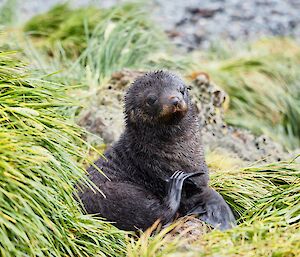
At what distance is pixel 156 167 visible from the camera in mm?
5832

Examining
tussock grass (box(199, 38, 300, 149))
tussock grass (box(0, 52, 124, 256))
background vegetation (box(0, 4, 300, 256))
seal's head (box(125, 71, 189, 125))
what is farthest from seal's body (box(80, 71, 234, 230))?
tussock grass (box(199, 38, 300, 149))

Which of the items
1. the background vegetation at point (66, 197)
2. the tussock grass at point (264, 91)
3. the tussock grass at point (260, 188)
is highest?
the background vegetation at point (66, 197)

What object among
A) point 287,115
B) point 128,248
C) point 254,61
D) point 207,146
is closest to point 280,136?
point 287,115

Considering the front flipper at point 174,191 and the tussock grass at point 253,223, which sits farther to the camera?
the front flipper at point 174,191

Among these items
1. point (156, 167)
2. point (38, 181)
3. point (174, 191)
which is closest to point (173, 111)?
point (156, 167)

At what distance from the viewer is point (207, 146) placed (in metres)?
8.02

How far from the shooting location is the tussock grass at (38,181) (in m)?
4.49

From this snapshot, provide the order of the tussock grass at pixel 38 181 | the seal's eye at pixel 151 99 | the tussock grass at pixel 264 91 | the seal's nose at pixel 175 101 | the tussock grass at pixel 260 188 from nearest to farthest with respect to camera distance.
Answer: the tussock grass at pixel 38 181, the tussock grass at pixel 260 188, the seal's nose at pixel 175 101, the seal's eye at pixel 151 99, the tussock grass at pixel 264 91

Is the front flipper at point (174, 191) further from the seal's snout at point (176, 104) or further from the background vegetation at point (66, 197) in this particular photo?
the seal's snout at point (176, 104)

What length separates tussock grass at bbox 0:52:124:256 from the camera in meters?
4.49

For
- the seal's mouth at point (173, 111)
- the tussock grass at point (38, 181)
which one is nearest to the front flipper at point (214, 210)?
the seal's mouth at point (173, 111)

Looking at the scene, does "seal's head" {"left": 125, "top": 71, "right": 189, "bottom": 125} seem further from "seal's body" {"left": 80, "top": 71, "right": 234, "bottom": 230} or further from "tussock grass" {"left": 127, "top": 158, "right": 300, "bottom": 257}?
"tussock grass" {"left": 127, "top": 158, "right": 300, "bottom": 257}

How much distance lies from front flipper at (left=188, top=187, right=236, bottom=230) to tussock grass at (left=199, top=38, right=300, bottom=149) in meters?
4.40

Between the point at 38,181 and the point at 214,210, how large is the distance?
148cm
